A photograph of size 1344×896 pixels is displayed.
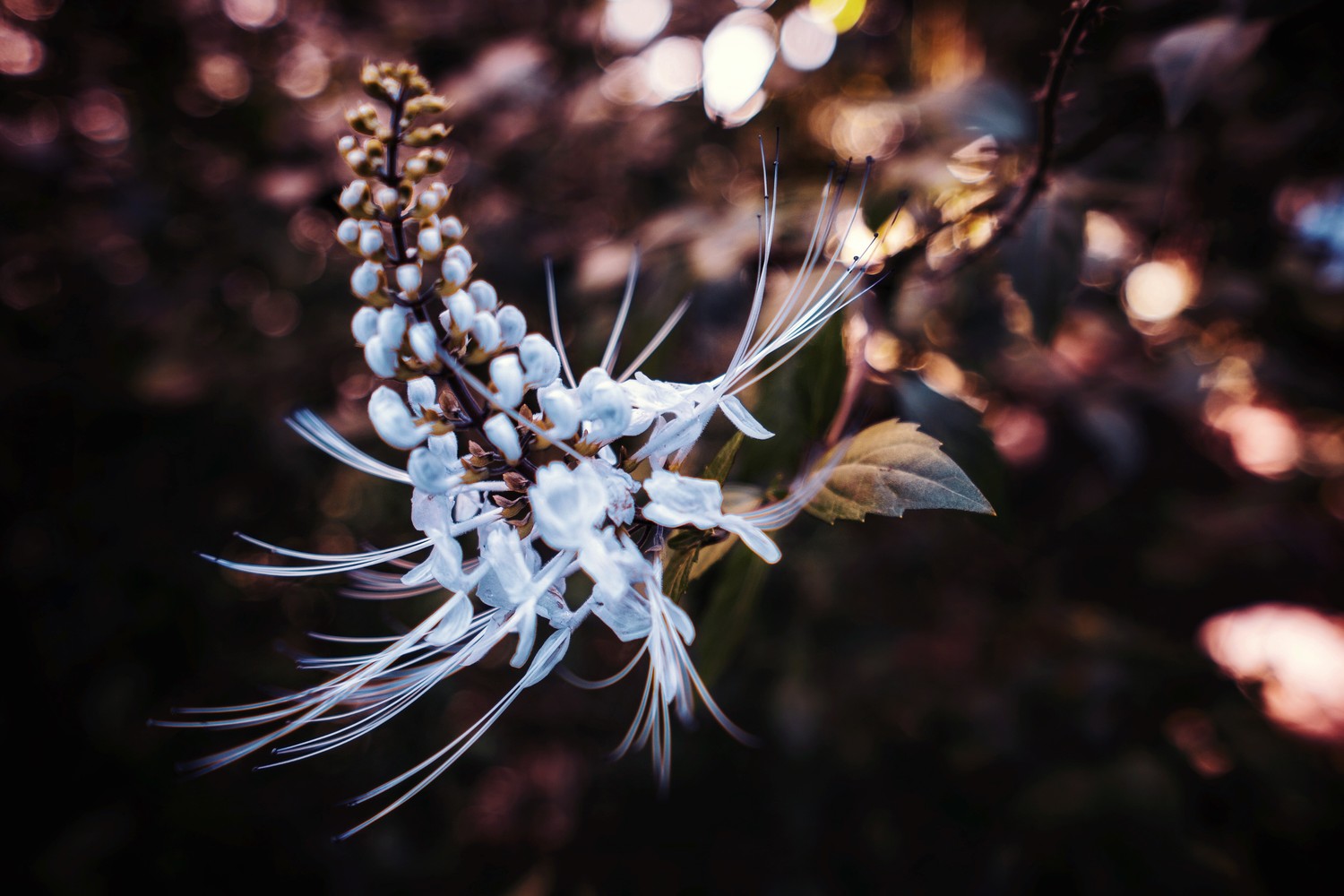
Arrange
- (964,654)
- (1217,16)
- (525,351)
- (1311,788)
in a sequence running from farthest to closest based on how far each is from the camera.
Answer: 1. (964,654)
2. (1311,788)
3. (1217,16)
4. (525,351)

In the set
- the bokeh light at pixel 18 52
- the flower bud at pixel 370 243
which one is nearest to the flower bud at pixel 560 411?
the flower bud at pixel 370 243

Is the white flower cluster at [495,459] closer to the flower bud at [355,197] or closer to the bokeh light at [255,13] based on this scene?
the flower bud at [355,197]

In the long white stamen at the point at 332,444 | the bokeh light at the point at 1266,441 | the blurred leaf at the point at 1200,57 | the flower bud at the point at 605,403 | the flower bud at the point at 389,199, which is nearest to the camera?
the flower bud at the point at 389,199

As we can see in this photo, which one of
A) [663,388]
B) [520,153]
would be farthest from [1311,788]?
[520,153]

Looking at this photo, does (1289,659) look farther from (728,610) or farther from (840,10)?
(728,610)

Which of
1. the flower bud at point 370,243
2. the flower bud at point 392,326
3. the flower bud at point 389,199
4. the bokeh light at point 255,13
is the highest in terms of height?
the bokeh light at point 255,13

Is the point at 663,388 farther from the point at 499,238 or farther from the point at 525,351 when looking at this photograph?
the point at 499,238

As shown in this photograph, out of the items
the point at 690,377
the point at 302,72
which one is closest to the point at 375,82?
the point at 690,377
